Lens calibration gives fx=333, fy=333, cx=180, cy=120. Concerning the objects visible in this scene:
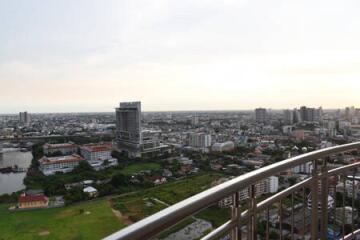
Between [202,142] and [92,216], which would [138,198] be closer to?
[92,216]

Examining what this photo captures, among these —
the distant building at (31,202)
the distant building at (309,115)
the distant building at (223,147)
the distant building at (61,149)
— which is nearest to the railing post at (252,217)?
the distant building at (31,202)

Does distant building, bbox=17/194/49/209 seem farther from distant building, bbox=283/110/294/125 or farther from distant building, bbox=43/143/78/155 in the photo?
distant building, bbox=283/110/294/125

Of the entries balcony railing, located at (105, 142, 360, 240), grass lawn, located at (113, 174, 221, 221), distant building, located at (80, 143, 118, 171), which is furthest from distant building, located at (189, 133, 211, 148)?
balcony railing, located at (105, 142, 360, 240)

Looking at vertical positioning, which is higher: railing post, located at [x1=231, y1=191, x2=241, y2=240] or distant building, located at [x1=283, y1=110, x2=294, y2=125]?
railing post, located at [x1=231, y1=191, x2=241, y2=240]

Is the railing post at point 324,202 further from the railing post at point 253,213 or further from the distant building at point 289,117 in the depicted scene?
the distant building at point 289,117

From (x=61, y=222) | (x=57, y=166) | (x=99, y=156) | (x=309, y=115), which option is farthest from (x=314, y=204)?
(x=309, y=115)
